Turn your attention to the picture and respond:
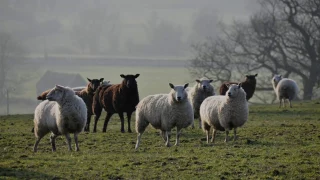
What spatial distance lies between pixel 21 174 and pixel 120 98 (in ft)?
36.4

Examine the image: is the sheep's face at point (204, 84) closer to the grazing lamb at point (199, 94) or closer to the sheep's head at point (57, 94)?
the grazing lamb at point (199, 94)

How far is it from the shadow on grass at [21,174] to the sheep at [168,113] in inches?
186

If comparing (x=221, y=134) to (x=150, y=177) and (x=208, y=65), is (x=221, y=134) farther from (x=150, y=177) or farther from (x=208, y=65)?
(x=208, y=65)

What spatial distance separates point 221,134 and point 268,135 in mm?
1613

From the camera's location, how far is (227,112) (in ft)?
58.9

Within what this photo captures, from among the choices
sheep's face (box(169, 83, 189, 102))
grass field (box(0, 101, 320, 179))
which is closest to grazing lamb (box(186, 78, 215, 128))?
grass field (box(0, 101, 320, 179))

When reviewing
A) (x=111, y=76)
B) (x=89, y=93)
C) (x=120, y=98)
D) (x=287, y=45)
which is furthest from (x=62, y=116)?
(x=111, y=76)

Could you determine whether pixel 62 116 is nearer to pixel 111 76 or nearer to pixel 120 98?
pixel 120 98

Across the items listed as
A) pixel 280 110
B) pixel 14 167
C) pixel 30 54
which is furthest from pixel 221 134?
pixel 30 54

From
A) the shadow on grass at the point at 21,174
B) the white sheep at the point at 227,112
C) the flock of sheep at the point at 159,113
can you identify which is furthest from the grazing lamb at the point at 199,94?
the shadow on grass at the point at 21,174

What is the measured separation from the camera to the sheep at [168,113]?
57.4ft

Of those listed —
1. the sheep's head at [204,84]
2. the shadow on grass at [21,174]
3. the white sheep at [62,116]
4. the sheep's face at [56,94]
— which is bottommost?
the shadow on grass at [21,174]

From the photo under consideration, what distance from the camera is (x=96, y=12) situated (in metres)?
156

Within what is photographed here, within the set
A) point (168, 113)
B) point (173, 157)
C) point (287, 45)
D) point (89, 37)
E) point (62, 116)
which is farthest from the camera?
point (89, 37)
